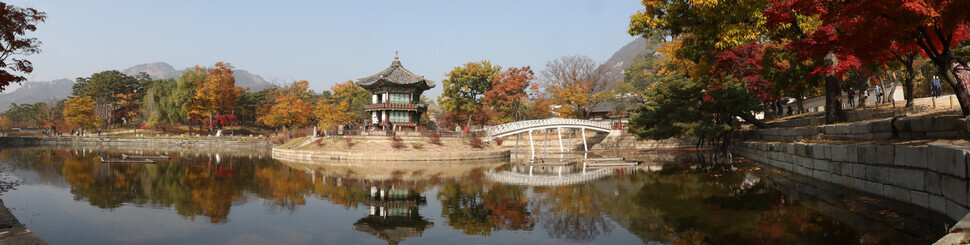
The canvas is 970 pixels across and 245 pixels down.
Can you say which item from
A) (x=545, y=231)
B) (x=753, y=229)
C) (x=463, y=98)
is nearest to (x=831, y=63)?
(x=753, y=229)

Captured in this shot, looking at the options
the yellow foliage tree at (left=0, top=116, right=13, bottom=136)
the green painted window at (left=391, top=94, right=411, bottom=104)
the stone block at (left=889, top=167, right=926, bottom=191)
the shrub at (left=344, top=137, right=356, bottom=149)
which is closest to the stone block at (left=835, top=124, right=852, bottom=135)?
the stone block at (left=889, top=167, right=926, bottom=191)

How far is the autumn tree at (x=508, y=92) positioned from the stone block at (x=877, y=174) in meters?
43.3

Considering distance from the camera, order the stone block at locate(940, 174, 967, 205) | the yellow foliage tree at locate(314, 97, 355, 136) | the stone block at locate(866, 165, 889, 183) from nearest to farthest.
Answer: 1. the stone block at locate(940, 174, 967, 205)
2. the stone block at locate(866, 165, 889, 183)
3. the yellow foliage tree at locate(314, 97, 355, 136)

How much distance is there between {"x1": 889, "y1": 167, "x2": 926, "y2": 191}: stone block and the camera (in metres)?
10.2

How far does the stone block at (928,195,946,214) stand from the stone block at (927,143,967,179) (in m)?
0.59

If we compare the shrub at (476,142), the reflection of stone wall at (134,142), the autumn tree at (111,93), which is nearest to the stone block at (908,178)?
the shrub at (476,142)

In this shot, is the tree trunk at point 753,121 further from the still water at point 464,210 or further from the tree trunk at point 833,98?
the tree trunk at point 833,98

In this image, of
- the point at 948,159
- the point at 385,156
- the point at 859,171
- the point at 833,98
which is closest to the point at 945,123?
the point at 859,171

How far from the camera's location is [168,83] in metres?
68.3

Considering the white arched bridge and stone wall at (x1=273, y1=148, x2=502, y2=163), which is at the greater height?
the white arched bridge

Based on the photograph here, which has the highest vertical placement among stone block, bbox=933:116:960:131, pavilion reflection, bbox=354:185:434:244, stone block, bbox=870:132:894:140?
stone block, bbox=933:116:960:131

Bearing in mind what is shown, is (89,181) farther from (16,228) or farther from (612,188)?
(612,188)

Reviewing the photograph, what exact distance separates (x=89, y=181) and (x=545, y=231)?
21160 millimetres

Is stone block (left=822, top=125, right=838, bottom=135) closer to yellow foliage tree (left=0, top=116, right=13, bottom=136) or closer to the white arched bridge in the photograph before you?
the white arched bridge
